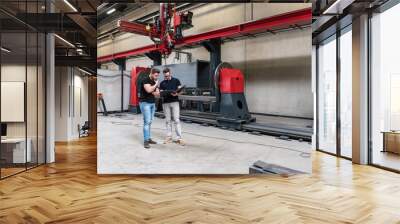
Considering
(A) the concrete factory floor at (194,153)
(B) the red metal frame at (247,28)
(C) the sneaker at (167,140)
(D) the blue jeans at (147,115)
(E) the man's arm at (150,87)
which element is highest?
(B) the red metal frame at (247,28)

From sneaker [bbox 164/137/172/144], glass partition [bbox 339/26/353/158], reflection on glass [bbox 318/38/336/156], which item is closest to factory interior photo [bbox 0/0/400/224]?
sneaker [bbox 164/137/172/144]

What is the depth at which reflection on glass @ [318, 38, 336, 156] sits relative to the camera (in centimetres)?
807

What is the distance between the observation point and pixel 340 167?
636 cm

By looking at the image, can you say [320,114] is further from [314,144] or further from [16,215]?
[16,215]

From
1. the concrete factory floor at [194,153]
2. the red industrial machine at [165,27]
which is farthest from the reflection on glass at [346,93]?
the red industrial machine at [165,27]

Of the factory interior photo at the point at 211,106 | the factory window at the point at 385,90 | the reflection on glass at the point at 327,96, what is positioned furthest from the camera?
the reflection on glass at the point at 327,96

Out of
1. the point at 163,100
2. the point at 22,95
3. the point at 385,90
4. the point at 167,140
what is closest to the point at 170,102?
the point at 163,100

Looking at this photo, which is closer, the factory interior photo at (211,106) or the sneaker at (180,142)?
the factory interior photo at (211,106)

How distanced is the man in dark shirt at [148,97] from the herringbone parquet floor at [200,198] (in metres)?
0.85

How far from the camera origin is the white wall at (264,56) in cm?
536

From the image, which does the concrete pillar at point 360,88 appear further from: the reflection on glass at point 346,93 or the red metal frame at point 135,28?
the red metal frame at point 135,28

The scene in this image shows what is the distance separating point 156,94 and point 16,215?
2648mm

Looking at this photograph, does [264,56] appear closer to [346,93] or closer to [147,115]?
[147,115]

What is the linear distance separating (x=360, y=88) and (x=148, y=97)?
3889mm
